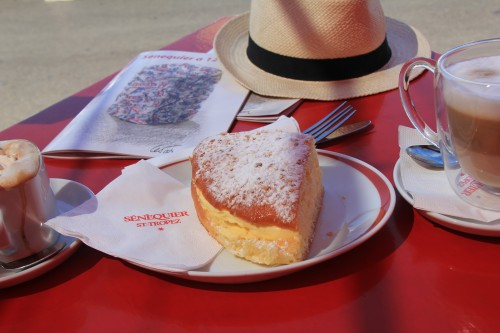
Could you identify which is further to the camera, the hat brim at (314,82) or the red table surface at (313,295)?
the hat brim at (314,82)

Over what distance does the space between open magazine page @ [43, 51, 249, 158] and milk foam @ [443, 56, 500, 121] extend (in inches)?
21.1

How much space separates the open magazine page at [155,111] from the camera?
1.17 meters

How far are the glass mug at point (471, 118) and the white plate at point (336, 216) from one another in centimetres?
13

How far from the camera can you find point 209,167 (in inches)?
34.2

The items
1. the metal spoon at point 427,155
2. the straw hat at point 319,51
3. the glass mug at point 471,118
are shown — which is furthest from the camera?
the straw hat at point 319,51

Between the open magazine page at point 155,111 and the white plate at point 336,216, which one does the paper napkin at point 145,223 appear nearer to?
the white plate at point 336,216

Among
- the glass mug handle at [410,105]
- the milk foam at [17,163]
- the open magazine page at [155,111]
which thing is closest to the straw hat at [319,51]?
the open magazine page at [155,111]

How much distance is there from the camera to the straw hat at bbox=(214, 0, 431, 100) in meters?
1.33

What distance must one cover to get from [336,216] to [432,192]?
16 cm

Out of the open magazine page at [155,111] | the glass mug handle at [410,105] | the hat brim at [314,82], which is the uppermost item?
the glass mug handle at [410,105]

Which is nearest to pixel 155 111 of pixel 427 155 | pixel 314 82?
pixel 314 82

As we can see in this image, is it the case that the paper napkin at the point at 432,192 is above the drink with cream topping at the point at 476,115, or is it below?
below

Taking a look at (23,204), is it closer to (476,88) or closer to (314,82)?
(476,88)

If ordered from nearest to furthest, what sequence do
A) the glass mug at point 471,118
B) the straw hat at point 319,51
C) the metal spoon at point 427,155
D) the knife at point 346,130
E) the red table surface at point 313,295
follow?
1. the red table surface at point 313,295
2. the glass mug at point 471,118
3. the metal spoon at point 427,155
4. the knife at point 346,130
5. the straw hat at point 319,51
